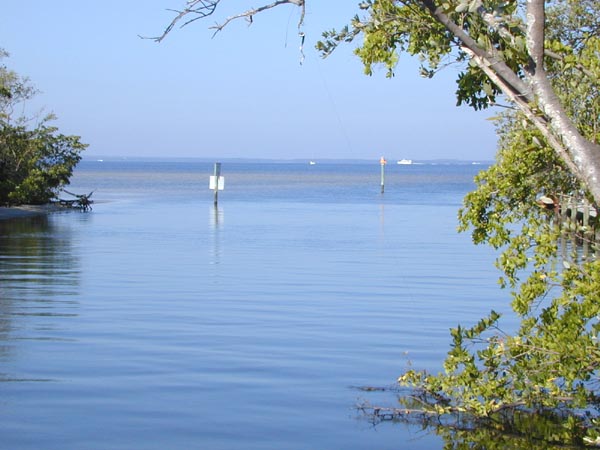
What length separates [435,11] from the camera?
6.88 meters

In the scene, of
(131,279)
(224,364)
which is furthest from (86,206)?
(224,364)

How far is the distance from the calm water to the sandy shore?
16728mm

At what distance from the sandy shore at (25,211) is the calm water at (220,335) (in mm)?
16728

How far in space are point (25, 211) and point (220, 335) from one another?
3972 centimetres

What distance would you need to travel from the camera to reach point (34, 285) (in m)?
20.8

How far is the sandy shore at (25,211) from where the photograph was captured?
4927cm

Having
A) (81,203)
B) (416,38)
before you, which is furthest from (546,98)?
(81,203)

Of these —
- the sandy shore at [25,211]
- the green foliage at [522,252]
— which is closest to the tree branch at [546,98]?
the green foliage at [522,252]

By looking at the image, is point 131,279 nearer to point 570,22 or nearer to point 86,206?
point 570,22

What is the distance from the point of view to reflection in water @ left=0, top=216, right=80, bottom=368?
1511 centimetres

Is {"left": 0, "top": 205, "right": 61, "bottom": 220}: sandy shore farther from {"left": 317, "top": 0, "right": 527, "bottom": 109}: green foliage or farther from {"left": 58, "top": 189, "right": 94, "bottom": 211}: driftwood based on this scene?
{"left": 317, "top": 0, "right": 527, "bottom": 109}: green foliage

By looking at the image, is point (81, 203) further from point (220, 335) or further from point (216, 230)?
point (220, 335)

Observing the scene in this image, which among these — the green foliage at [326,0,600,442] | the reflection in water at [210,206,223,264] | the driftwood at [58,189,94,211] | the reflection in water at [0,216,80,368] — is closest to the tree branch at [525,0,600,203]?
the green foliage at [326,0,600,442]

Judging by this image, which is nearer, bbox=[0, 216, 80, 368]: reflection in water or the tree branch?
the tree branch
